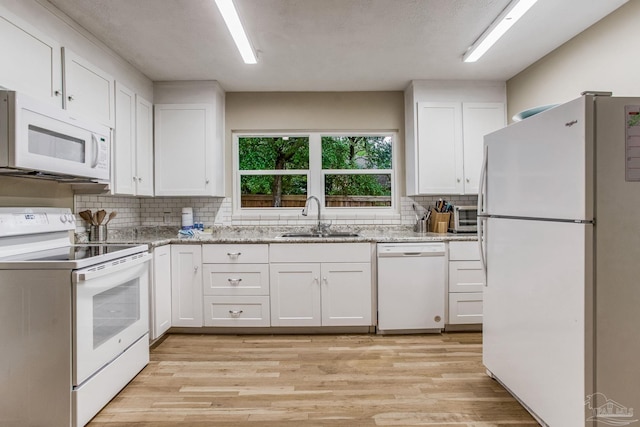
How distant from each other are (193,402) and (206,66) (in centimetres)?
272

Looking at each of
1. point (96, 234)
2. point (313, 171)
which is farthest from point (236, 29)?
point (96, 234)

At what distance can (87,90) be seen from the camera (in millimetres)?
2396

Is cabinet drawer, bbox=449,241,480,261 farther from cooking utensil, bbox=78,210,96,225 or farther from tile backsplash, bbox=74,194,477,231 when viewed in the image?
cooking utensil, bbox=78,210,96,225

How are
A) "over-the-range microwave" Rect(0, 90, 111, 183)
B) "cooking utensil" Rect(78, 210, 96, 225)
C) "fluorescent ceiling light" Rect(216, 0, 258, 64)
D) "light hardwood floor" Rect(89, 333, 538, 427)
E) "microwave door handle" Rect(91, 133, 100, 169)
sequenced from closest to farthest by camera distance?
"over-the-range microwave" Rect(0, 90, 111, 183), "light hardwood floor" Rect(89, 333, 538, 427), "fluorescent ceiling light" Rect(216, 0, 258, 64), "microwave door handle" Rect(91, 133, 100, 169), "cooking utensil" Rect(78, 210, 96, 225)

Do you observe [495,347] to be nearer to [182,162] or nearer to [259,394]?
[259,394]

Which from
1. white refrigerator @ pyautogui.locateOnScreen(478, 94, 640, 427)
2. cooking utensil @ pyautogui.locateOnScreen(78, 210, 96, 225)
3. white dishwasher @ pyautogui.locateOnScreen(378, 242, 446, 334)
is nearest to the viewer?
white refrigerator @ pyautogui.locateOnScreen(478, 94, 640, 427)

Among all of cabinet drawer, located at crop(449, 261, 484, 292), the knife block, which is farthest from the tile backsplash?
cabinet drawer, located at crop(449, 261, 484, 292)

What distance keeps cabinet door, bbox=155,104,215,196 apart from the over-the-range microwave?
43.5 inches

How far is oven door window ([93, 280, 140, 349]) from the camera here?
186cm

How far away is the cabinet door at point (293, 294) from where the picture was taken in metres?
3.04

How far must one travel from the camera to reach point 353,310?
9.98 ft

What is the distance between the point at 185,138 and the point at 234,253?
52.0 inches

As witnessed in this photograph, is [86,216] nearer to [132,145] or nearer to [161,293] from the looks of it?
[132,145]

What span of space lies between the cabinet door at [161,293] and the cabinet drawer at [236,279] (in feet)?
1.04
